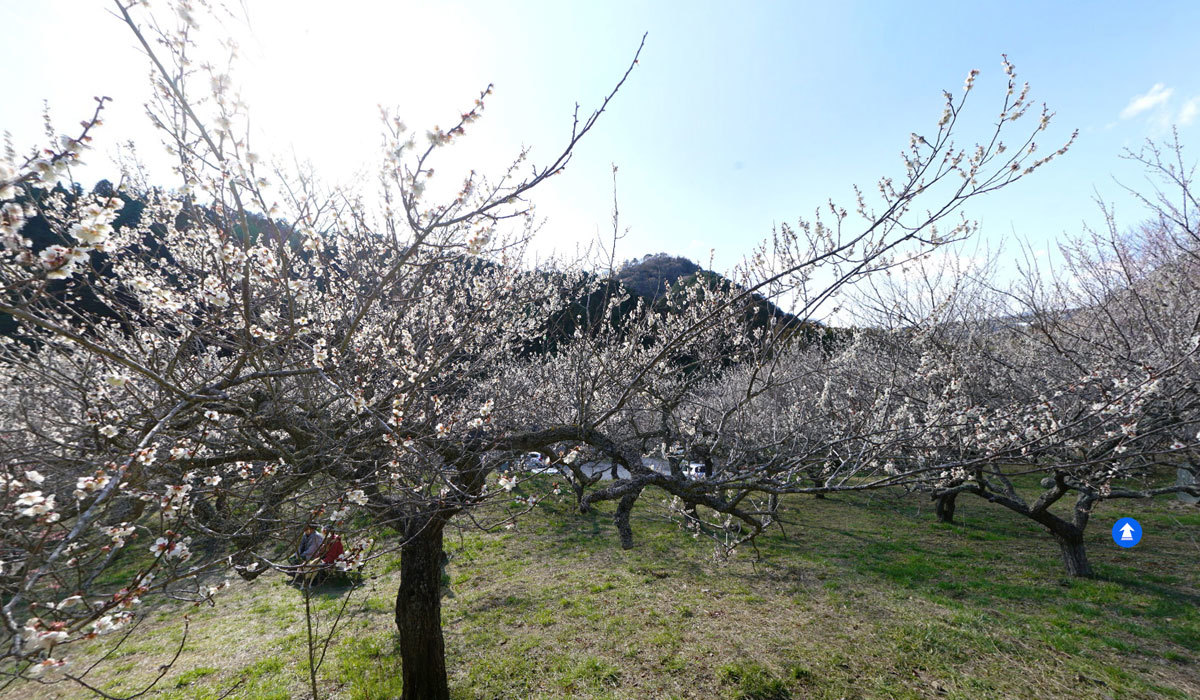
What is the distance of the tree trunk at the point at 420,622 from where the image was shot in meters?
5.12

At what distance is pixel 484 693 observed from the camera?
217 inches

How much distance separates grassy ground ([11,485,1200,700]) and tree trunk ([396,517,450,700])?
0.57 m

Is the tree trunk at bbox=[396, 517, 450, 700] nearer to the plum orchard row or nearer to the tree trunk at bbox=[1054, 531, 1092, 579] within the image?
the plum orchard row

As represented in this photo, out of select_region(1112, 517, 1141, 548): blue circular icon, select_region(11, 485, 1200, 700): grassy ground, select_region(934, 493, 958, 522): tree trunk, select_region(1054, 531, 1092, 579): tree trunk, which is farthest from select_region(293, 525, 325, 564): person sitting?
select_region(1112, 517, 1141, 548): blue circular icon

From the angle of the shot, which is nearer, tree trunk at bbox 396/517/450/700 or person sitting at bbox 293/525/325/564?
person sitting at bbox 293/525/325/564

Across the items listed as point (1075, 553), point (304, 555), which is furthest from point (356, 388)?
point (1075, 553)

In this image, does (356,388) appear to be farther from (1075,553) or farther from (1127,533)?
(1127,533)

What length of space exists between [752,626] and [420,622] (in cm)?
446

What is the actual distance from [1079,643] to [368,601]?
10.2 meters

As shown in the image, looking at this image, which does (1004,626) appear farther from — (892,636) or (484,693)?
(484,693)

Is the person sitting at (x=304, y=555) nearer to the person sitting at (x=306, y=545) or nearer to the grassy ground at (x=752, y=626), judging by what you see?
the person sitting at (x=306, y=545)

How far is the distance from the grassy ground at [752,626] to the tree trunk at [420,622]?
0.57 m

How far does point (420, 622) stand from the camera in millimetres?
5121

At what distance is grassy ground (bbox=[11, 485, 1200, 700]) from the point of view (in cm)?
548
